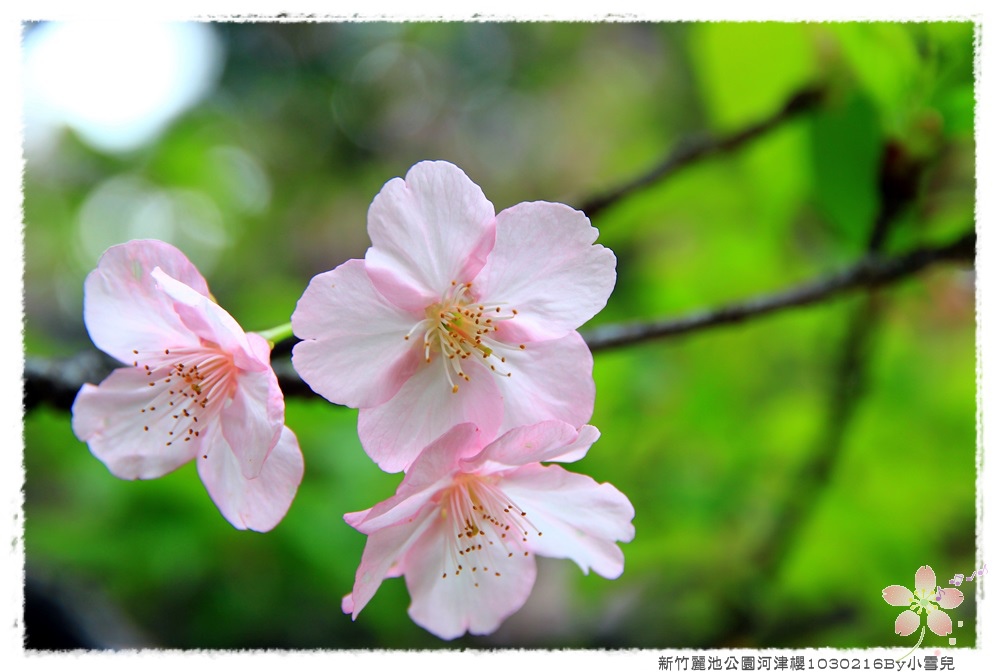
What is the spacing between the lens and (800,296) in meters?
0.80

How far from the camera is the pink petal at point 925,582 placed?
2.80ft

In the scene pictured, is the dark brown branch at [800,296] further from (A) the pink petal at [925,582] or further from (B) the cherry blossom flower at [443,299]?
(A) the pink petal at [925,582]

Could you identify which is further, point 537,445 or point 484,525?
point 484,525

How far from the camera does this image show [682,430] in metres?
1.23

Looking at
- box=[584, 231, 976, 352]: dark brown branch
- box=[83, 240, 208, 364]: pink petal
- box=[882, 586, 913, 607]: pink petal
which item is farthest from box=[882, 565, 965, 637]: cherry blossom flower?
box=[83, 240, 208, 364]: pink petal

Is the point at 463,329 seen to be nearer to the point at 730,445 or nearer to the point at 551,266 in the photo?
the point at 551,266

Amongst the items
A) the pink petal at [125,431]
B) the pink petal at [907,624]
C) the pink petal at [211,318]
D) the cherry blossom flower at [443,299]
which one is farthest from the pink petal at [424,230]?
the pink petal at [907,624]

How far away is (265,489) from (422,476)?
5.6 inches

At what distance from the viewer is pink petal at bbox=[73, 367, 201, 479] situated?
62cm

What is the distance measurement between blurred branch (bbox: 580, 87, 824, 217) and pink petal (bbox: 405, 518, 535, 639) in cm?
35

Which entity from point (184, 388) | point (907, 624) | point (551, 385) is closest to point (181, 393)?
point (184, 388)

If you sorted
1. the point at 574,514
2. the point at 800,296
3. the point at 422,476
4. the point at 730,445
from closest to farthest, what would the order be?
the point at 422,476 < the point at 574,514 < the point at 800,296 < the point at 730,445
